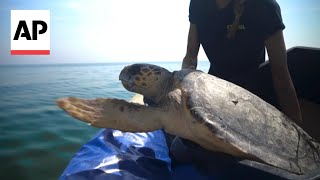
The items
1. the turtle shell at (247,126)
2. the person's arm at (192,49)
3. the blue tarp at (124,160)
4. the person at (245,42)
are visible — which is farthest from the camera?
the person's arm at (192,49)

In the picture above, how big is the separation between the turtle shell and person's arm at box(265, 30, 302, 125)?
239mm

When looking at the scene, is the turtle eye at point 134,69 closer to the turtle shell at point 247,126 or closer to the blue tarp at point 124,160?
the turtle shell at point 247,126

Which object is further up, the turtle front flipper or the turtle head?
the turtle head

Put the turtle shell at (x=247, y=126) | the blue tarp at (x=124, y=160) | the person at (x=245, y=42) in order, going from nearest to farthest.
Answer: the turtle shell at (x=247, y=126) < the blue tarp at (x=124, y=160) < the person at (x=245, y=42)

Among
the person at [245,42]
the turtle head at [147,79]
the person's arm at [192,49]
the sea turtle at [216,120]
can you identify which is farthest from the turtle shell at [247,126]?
the person's arm at [192,49]

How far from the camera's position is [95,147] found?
1.49 m

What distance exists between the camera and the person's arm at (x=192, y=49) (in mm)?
1857

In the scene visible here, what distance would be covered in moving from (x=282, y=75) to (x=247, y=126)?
494 mm

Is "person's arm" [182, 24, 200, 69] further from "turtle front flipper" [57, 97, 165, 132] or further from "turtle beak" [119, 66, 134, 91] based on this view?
"turtle front flipper" [57, 97, 165, 132]

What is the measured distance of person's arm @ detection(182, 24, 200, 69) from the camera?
1857 mm

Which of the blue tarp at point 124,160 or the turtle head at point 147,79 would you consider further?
the turtle head at point 147,79

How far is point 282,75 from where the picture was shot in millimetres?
1484

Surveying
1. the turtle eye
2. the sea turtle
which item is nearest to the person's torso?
the sea turtle

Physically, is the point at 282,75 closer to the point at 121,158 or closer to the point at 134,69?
the point at 134,69
